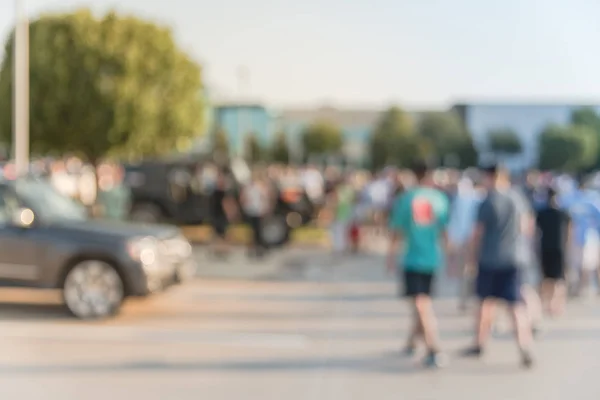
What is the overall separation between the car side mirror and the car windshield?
0.09 metres

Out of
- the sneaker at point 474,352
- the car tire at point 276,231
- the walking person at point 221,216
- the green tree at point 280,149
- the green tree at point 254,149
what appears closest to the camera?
the sneaker at point 474,352

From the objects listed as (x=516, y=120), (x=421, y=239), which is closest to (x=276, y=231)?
(x=516, y=120)

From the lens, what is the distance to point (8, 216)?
33.9 feet

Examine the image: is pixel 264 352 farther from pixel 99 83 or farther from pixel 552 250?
pixel 99 83

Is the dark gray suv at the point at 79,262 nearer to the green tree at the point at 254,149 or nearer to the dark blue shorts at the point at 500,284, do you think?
the dark blue shorts at the point at 500,284

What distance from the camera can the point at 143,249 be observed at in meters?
10.2

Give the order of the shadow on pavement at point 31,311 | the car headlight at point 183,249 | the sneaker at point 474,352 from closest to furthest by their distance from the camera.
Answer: the sneaker at point 474,352, the shadow on pavement at point 31,311, the car headlight at point 183,249

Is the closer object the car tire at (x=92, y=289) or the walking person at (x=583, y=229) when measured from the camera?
the car tire at (x=92, y=289)

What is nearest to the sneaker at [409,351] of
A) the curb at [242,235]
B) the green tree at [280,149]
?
the curb at [242,235]

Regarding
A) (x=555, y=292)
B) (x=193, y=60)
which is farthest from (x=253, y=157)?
(x=555, y=292)

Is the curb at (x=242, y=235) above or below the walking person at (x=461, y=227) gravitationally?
below

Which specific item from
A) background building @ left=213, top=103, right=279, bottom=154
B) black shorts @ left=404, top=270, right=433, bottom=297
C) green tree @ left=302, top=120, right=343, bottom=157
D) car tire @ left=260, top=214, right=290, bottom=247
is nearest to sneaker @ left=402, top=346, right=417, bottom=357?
black shorts @ left=404, top=270, right=433, bottom=297

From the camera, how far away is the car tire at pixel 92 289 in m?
10.0

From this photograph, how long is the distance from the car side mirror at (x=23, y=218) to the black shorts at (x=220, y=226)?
6859mm
